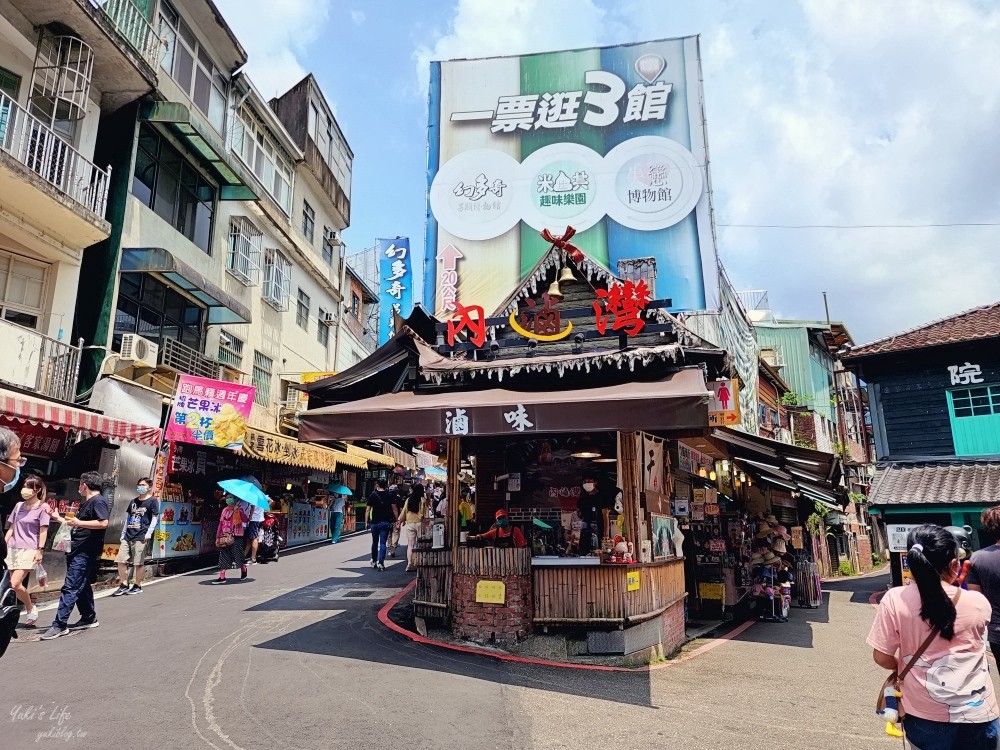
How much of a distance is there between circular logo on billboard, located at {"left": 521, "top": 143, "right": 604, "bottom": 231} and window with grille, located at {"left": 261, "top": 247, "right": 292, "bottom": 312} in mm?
9073

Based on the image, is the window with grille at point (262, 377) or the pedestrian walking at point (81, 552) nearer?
the pedestrian walking at point (81, 552)

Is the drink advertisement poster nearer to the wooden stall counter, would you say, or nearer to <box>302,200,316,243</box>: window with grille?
the wooden stall counter

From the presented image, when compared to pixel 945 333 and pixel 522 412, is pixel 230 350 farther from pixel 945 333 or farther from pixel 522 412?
pixel 945 333

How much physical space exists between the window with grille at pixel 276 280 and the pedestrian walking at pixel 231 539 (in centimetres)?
1047

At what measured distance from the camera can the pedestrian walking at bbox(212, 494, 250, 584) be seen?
13.0 meters

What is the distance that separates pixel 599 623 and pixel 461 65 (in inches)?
944

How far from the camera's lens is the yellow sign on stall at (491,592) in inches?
324

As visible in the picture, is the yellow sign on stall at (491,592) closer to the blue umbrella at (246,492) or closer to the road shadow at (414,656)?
the road shadow at (414,656)

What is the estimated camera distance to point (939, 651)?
11.1 feet

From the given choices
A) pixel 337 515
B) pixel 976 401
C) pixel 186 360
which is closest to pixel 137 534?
pixel 186 360

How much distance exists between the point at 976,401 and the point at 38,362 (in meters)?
22.1

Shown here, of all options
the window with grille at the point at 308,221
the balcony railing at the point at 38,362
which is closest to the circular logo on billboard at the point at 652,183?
the window with grille at the point at 308,221

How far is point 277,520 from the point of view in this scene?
19.8 metres

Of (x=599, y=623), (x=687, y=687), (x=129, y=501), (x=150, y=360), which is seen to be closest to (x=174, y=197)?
(x=150, y=360)
